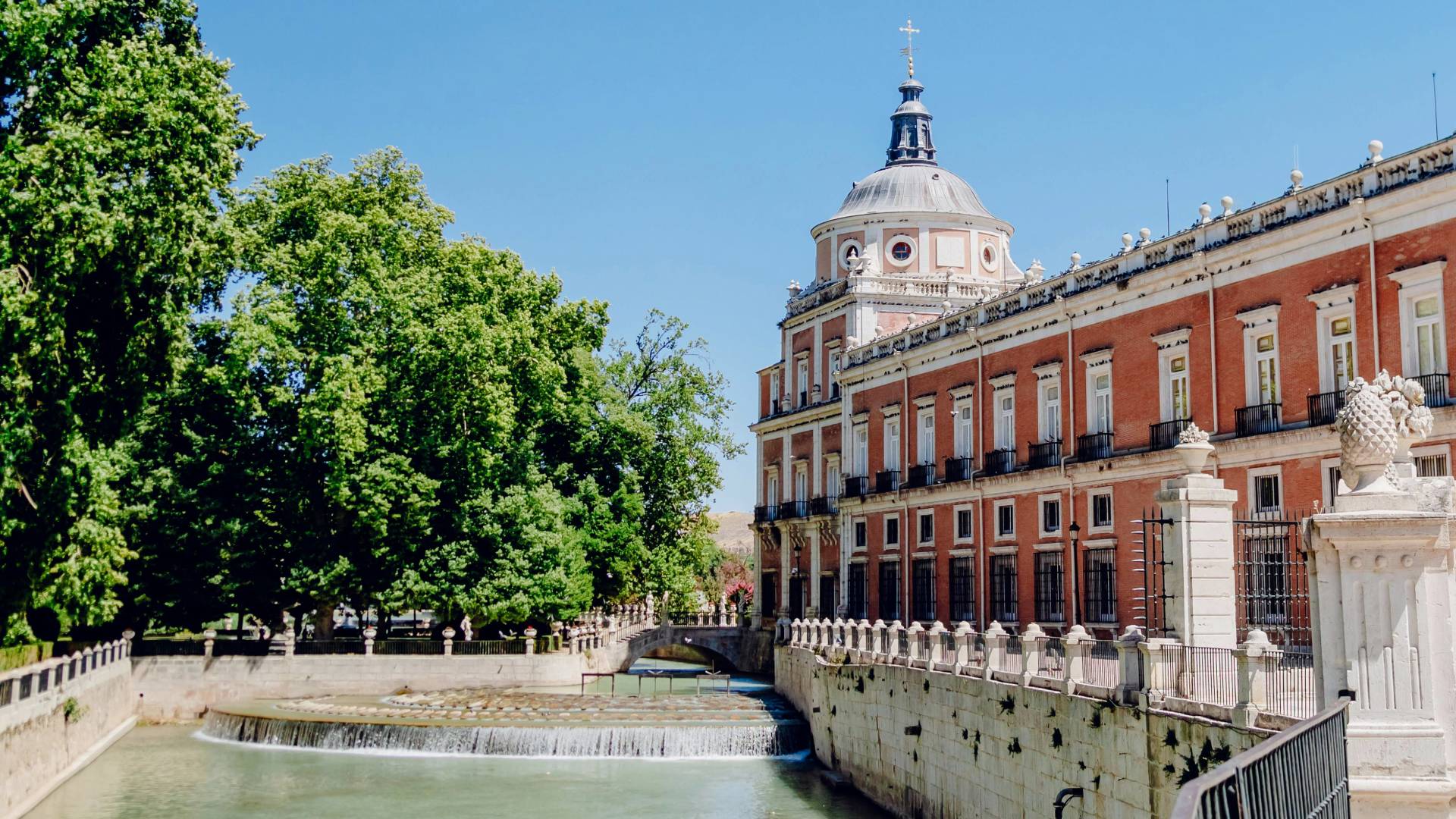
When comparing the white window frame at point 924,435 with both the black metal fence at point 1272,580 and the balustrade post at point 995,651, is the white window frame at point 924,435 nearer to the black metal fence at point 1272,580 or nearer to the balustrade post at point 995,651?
the black metal fence at point 1272,580

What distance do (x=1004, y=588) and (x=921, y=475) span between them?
5785mm

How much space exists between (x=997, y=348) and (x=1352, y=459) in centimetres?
3046

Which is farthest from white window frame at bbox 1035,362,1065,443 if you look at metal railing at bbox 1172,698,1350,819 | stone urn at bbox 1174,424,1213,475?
metal railing at bbox 1172,698,1350,819

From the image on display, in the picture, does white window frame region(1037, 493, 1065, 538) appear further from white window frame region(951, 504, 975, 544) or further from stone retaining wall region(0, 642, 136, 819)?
stone retaining wall region(0, 642, 136, 819)

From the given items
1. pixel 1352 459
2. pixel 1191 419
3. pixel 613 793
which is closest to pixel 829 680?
pixel 613 793

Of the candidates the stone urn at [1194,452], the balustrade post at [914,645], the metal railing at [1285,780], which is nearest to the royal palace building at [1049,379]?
the stone urn at [1194,452]

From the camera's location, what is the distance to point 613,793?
98.5 feet

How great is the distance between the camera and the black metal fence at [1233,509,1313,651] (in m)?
14.8

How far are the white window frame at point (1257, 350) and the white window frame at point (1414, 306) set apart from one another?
3.04m

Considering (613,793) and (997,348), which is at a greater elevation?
(997,348)

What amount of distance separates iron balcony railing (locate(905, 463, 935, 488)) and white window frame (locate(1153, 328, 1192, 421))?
35.1ft

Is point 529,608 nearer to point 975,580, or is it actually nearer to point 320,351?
point 320,351

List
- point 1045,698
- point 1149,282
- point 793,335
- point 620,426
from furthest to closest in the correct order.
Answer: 1. point 793,335
2. point 620,426
3. point 1149,282
4. point 1045,698

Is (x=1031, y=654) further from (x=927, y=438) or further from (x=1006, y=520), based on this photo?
(x=927, y=438)
